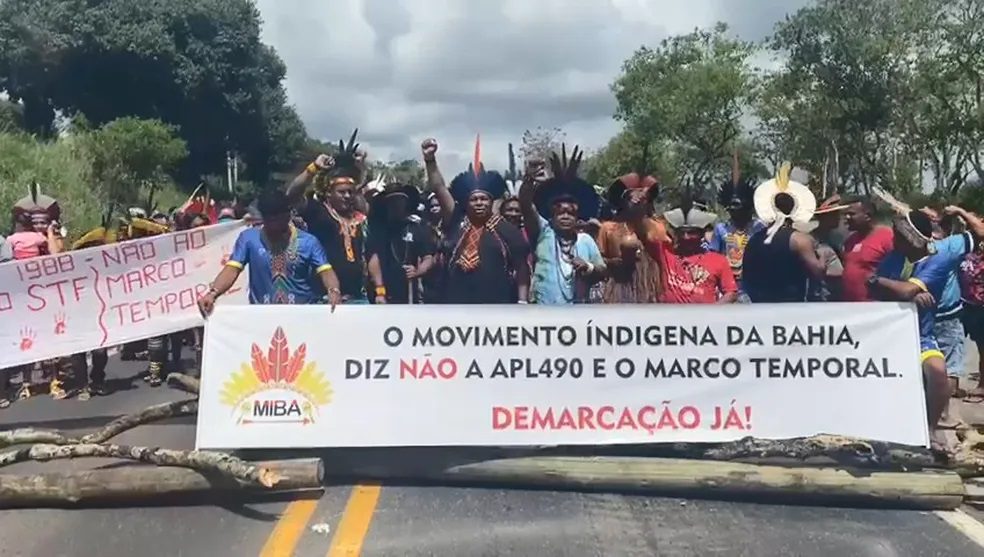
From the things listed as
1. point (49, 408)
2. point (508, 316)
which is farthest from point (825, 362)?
point (49, 408)

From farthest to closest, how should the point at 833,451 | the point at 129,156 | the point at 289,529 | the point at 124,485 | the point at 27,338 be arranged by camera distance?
the point at 129,156, the point at 27,338, the point at 833,451, the point at 124,485, the point at 289,529

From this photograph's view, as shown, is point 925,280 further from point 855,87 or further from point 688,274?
point 855,87

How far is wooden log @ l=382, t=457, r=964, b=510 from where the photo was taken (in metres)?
6.89

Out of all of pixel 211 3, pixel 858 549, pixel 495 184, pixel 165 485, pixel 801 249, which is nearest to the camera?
pixel 858 549

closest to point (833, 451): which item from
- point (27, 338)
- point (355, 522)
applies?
point (355, 522)

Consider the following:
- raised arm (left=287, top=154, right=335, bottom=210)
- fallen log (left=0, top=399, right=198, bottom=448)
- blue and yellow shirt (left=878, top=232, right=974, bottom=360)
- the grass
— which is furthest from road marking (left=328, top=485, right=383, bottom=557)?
the grass

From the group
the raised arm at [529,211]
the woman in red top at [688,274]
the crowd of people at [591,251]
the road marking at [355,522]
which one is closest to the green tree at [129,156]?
the crowd of people at [591,251]

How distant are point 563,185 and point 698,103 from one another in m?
48.6

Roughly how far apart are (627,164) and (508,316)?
56440 mm

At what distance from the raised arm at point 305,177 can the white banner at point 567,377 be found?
2.02 metres

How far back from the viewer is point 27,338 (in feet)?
31.6

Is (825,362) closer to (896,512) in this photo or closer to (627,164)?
(896,512)

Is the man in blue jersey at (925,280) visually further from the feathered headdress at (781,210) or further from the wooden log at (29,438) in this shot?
the wooden log at (29,438)

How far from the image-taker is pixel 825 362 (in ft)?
24.2
